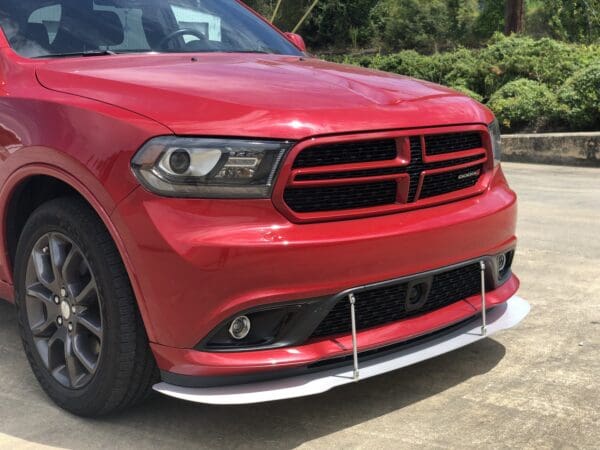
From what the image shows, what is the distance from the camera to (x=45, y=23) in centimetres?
372

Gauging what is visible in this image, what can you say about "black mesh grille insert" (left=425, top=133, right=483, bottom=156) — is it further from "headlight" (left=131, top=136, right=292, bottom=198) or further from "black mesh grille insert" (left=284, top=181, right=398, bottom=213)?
"headlight" (left=131, top=136, right=292, bottom=198)

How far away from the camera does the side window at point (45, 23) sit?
3.65 m

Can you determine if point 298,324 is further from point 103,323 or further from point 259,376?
point 103,323

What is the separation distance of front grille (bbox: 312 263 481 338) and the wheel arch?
670 mm

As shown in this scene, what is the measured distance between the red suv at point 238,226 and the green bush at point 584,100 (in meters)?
7.51

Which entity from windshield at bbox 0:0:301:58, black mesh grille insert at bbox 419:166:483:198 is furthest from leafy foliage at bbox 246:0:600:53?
black mesh grille insert at bbox 419:166:483:198

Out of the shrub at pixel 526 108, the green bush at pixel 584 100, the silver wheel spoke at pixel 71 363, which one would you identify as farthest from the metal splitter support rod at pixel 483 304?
the shrub at pixel 526 108

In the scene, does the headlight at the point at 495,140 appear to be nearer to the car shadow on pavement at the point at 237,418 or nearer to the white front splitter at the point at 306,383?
the white front splitter at the point at 306,383

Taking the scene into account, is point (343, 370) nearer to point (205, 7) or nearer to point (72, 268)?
point (72, 268)

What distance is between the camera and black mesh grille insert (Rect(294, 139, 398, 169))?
2659 millimetres

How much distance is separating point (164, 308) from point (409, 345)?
994 millimetres

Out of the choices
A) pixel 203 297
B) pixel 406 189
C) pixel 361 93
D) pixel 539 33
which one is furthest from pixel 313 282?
pixel 539 33

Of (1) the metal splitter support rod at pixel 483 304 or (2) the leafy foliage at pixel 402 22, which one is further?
(2) the leafy foliage at pixel 402 22

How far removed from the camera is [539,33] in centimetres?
3019
